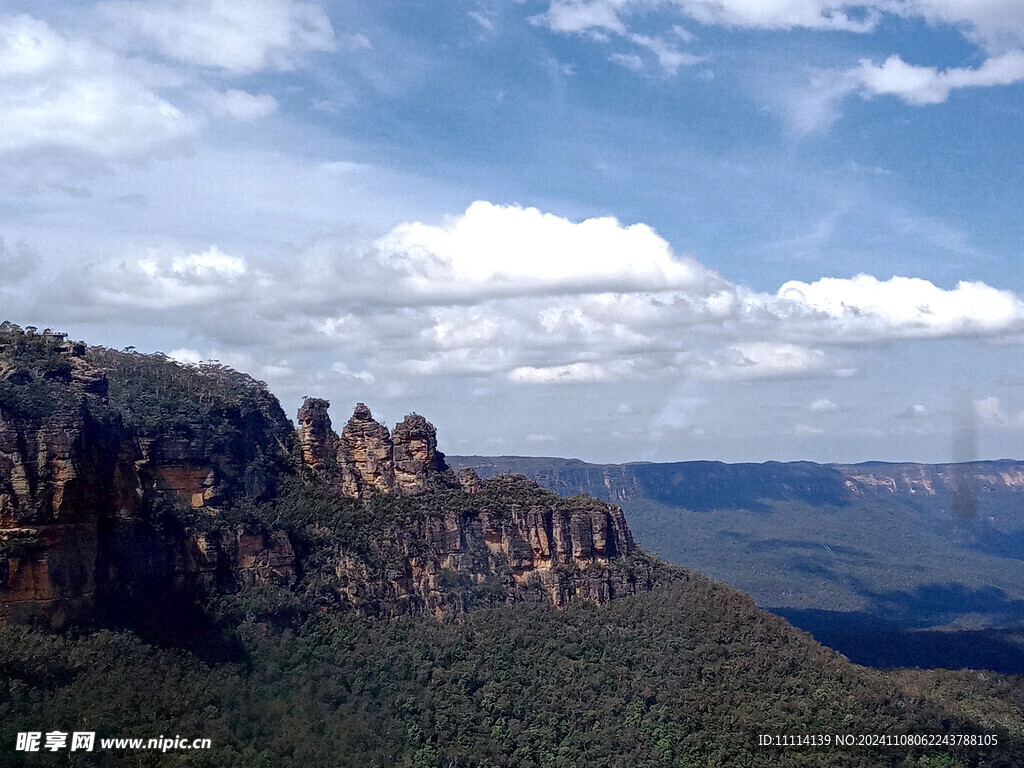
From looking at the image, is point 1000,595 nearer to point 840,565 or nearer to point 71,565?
point 840,565

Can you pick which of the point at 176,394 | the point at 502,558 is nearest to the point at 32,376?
the point at 176,394

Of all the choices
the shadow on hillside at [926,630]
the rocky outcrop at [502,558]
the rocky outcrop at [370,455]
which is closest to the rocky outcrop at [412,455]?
the rocky outcrop at [370,455]

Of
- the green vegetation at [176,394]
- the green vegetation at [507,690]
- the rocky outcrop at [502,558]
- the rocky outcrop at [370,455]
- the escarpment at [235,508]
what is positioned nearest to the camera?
the green vegetation at [507,690]

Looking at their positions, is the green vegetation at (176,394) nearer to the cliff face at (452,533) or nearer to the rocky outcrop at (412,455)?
the cliff face at (452,533)

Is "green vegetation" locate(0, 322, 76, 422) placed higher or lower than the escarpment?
higher

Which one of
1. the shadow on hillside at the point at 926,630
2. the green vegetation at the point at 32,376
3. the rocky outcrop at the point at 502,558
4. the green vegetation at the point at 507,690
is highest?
the green vegetation at the point at 32,376

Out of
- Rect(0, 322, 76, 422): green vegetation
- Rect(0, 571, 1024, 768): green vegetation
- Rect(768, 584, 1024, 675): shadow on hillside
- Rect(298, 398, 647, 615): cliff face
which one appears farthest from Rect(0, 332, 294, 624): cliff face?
Rect(768, 584, 1024, 675): shadow on hillside

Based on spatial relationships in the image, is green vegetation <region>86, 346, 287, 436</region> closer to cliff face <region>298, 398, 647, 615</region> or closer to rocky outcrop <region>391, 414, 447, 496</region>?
cliff face <region>298, 398, 647, 615</region>
